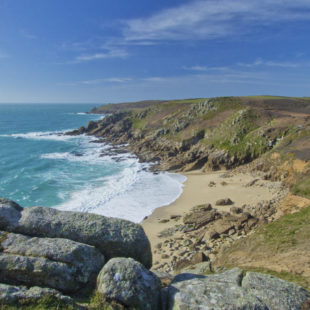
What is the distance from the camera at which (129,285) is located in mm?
6633

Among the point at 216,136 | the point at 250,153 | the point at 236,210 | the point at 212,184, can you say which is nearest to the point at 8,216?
the point at 236,210

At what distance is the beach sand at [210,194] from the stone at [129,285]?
48.8ft

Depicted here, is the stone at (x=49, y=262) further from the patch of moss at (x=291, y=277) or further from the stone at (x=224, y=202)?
the stone at (x=224, y=202)

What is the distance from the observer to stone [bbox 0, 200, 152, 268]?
847 centimetres

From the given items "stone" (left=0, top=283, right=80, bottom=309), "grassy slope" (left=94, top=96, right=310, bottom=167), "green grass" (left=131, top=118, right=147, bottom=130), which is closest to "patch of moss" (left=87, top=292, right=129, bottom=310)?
"stone" (left=0, top=283, right=80, bottom=309)

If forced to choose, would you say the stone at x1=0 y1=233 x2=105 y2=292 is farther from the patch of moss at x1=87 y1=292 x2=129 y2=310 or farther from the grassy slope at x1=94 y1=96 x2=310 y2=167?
the grassy slope at x1=94 y1=96 x2=310 y2=167

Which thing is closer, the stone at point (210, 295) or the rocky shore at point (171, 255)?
the stone at point (210, 295)

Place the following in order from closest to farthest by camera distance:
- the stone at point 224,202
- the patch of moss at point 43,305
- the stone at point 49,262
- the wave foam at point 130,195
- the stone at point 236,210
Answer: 1. the patch of moss at point 43,305
2. the stone at point 49,262
3. the stone at point 236,210
4. the stone at point 224,202
5. the wave foam at point 130,195

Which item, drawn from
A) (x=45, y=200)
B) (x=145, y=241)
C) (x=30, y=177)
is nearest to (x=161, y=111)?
(x=30, y=177)

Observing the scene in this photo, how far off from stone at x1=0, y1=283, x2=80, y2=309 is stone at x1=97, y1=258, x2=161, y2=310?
0.94 m

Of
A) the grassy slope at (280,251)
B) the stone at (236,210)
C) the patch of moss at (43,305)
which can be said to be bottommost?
the stone at (236,210)

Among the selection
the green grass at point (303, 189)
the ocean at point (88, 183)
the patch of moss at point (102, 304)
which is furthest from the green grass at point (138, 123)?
the patch of moss at point (102, 304)

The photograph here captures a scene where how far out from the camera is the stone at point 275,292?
21.7 feet

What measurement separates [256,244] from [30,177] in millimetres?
43184
